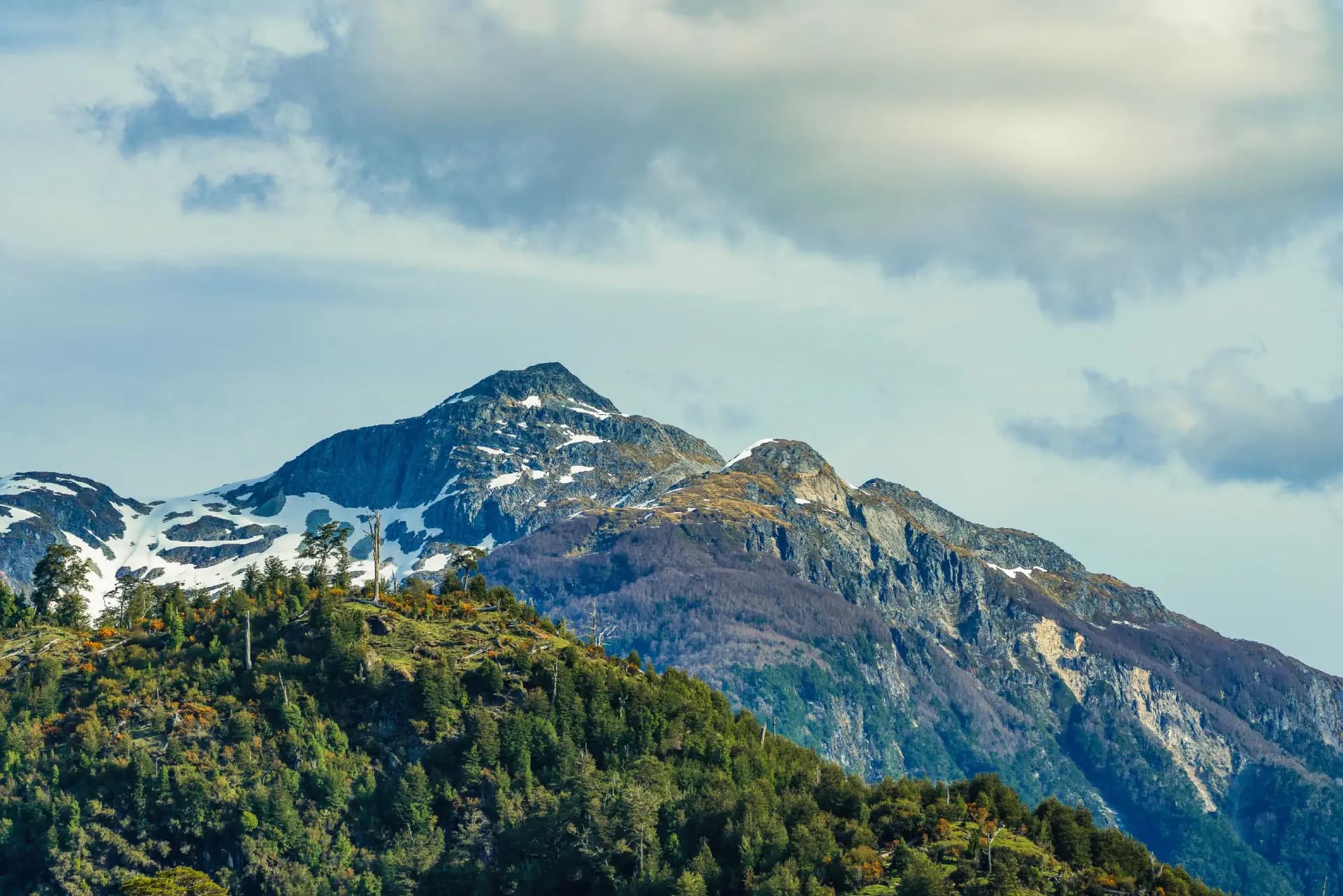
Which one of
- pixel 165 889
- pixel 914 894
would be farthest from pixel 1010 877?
pixel 165 889

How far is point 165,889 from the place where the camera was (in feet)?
653

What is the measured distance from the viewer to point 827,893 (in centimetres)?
→ 19888

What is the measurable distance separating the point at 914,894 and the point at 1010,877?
40.3ft

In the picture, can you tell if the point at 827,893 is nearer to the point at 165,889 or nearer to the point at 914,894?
the point at 914,894

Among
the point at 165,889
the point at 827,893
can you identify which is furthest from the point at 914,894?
the point at 165,889

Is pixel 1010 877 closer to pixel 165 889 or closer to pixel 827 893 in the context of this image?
pixel 827 893

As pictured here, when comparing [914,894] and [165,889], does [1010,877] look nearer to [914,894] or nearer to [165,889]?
[914,894]

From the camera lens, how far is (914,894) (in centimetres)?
19450

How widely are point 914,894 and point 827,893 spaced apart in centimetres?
987

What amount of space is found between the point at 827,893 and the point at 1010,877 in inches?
788

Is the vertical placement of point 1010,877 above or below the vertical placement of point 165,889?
above

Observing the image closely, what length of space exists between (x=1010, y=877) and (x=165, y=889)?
300ft

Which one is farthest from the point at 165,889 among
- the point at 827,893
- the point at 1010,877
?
the point at 1010,877
